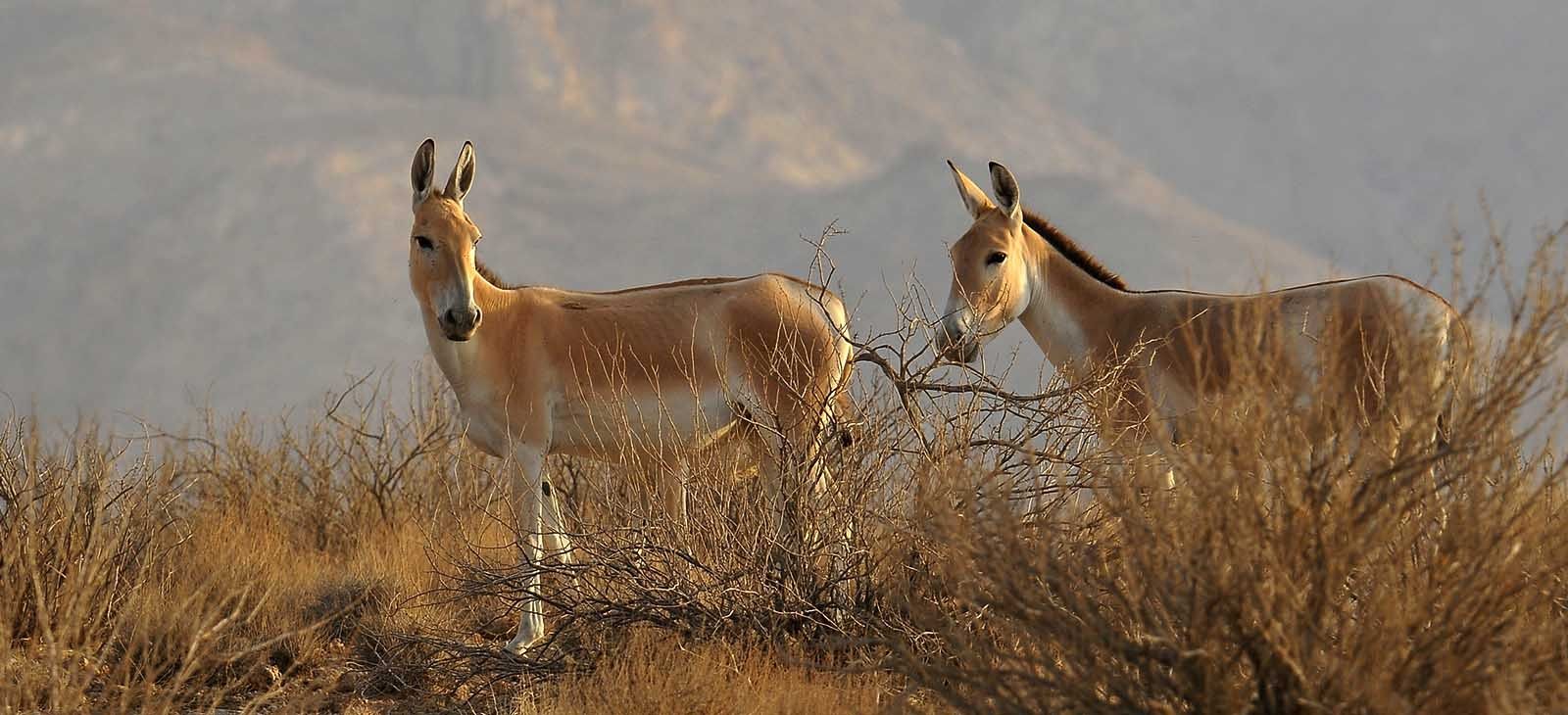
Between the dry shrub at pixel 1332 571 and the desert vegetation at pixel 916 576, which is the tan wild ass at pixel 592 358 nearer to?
the desert vegetation at pixel 916 576

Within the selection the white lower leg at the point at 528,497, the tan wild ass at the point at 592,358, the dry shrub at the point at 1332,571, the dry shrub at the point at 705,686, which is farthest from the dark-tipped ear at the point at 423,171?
the dry shrub at the point at 1332,571

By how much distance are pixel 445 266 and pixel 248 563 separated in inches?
77.9

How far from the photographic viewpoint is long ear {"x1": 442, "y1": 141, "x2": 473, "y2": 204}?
713cm

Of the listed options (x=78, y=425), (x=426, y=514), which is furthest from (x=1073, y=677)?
(x=426, y=514)

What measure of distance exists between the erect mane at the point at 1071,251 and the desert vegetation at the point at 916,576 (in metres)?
1.95

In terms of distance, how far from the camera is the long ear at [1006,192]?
7.84m

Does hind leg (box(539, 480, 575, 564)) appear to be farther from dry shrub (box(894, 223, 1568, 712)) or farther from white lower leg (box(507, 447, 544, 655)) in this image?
dry shrub (box(894, 223, 1568, 712))

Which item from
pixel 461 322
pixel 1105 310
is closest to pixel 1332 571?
pixel 461 322

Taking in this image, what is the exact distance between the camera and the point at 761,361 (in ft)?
23.6

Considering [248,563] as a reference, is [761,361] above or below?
above

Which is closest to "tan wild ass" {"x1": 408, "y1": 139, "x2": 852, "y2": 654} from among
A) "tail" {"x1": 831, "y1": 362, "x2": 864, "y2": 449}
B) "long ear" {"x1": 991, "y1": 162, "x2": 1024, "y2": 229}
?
"tail" {"x1": 831, "y1": 362, "x2": 864, "y2": 449}

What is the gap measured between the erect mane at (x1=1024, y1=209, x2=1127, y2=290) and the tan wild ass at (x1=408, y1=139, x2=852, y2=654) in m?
1.56

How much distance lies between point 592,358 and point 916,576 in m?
2.17

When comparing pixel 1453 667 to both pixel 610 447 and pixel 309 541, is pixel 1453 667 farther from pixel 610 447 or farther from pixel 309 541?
pixel 309 541
